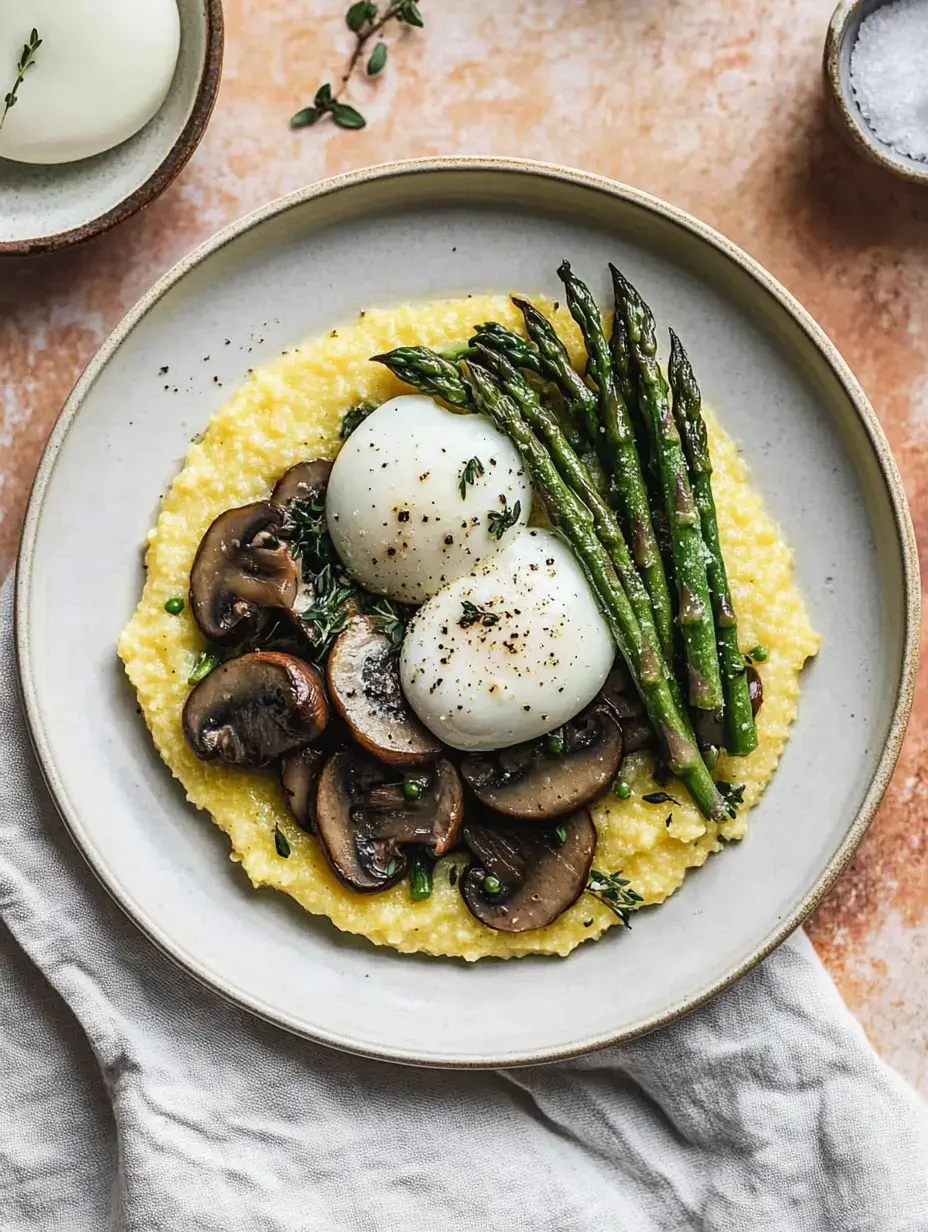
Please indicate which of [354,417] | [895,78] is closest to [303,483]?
[354,417]

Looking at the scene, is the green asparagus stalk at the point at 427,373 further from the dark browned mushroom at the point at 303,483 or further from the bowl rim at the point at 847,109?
the bowl rim at the point at 847,109

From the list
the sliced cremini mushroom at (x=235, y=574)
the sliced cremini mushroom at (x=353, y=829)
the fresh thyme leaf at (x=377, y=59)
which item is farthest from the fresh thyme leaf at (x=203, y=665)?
the fresh thyme leaf at (x=377, y=59)

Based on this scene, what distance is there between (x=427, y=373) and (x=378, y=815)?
161 cm

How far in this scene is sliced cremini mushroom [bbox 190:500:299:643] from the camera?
4242 mm

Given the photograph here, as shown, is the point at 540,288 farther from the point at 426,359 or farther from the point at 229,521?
the point at 229,521

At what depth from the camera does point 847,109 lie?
14.3 feet

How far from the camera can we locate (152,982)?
448 centimetres

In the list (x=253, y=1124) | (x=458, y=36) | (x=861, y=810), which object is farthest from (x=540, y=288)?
(x=253, y=1124)

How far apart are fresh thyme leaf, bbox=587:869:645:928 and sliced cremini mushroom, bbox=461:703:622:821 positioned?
304mm

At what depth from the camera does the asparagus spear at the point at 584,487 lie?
4.19m

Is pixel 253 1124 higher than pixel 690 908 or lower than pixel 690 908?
lower

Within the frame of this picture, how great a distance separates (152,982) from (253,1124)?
667 millimetres

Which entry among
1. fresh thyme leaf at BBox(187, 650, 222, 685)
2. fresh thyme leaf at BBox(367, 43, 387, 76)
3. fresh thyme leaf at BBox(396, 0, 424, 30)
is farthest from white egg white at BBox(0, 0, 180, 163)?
fresh thyme leaf at BBox(187, 650, 222, 685)

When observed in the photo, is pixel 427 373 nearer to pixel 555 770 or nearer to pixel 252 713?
pixel 252 713
